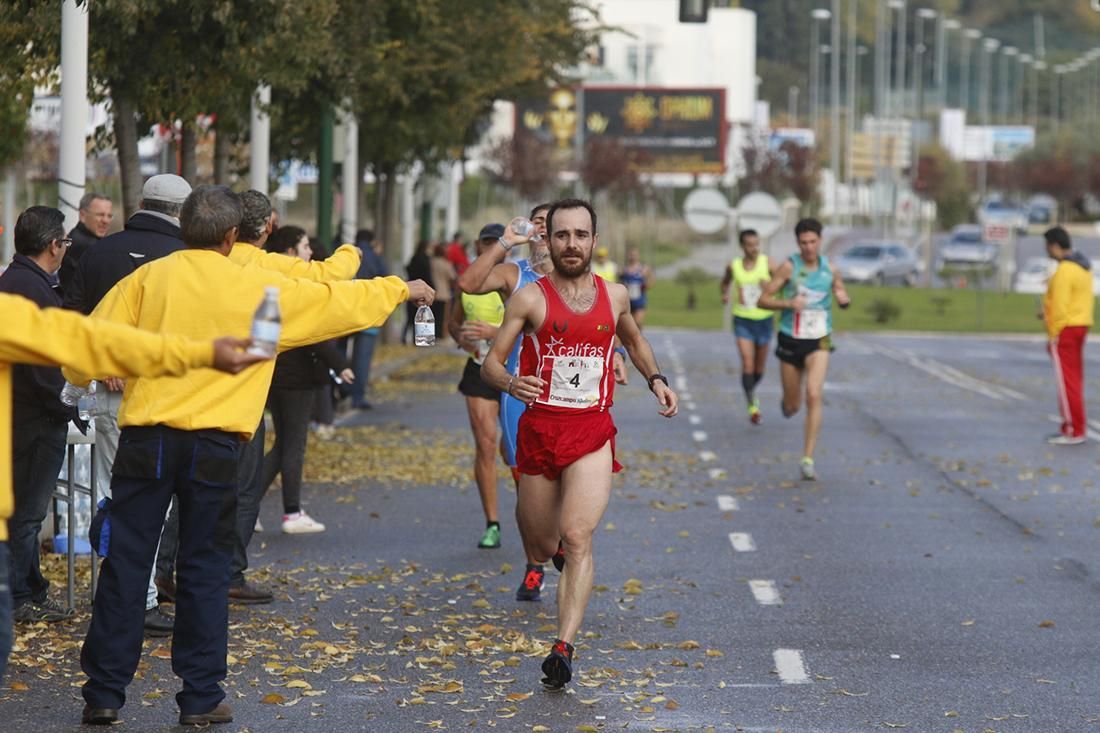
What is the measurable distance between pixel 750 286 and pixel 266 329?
16704 mm

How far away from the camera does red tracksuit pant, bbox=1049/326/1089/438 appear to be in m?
19.9

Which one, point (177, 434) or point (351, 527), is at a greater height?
point (177, 434)

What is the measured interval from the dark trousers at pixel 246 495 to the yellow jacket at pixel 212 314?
8.96 feet

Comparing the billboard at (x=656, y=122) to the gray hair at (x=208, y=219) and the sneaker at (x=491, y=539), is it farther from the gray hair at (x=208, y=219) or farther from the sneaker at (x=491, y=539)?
the gray hair at (x=208, y=219)

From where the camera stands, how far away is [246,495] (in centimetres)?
1048

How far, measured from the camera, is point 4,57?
47.5ft

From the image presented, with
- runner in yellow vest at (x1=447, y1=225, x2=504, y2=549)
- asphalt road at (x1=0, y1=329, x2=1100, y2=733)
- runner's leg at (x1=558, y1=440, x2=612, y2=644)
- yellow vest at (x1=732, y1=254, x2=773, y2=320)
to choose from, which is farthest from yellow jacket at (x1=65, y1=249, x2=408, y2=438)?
yellow vest at (x1=732, y1=254, x2=773, y2=320)

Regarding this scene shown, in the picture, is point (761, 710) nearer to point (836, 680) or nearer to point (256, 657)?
point (836, 680)

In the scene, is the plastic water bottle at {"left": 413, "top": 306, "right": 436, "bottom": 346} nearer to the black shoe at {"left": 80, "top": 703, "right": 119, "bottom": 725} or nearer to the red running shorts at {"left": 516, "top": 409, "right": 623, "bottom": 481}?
the red running shorts at {"left": 516, "top": 409, "right": 623, "bottom": 481}

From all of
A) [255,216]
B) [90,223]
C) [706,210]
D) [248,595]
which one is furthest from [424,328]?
[706,210]

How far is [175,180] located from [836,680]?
3.45m

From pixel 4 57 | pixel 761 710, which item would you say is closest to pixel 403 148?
pixel 4 57

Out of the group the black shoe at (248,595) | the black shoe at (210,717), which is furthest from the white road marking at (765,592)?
the black shoe at (210,717)

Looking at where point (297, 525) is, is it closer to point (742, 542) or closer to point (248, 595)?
point (742, 542)
